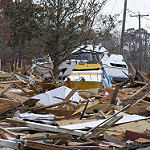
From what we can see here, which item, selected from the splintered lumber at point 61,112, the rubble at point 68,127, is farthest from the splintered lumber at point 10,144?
the splintered lumber at point 61,112

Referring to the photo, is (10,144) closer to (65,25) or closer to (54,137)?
(54,137)

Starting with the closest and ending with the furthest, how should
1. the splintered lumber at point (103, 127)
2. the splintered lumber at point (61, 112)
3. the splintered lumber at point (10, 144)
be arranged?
the splintered lumber at point (10, 144) → the splintered lumber at point (103, 127) → the splintered lumber at point (61, 112)

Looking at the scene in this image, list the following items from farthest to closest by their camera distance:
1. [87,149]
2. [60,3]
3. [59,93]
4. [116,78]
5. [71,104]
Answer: [116,78] < [60,3] < [59,93] < [71,104] < [87,149]

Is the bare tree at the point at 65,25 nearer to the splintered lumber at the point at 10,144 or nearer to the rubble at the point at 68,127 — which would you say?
the rubble at the point at 68,127

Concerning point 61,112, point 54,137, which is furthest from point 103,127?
A: point 61,112

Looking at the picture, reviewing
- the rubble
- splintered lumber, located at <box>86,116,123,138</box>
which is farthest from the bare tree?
splintered lumber, located at <box>86,116,123,138</box>

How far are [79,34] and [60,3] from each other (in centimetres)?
152

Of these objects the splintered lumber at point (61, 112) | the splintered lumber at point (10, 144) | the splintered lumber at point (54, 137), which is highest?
the splintered lumber at point (10, 144)

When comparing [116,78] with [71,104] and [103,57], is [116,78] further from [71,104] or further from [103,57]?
[71,104]

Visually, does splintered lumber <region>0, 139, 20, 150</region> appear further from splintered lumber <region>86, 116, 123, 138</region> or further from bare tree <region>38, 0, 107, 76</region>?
bare tree <region>38, 0, 107, 76</region>

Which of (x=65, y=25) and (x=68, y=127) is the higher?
(x=65, y=25)

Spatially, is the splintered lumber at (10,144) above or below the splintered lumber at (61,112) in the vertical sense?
above

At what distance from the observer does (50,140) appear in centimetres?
412

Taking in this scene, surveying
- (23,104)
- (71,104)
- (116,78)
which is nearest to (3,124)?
(23,104)
